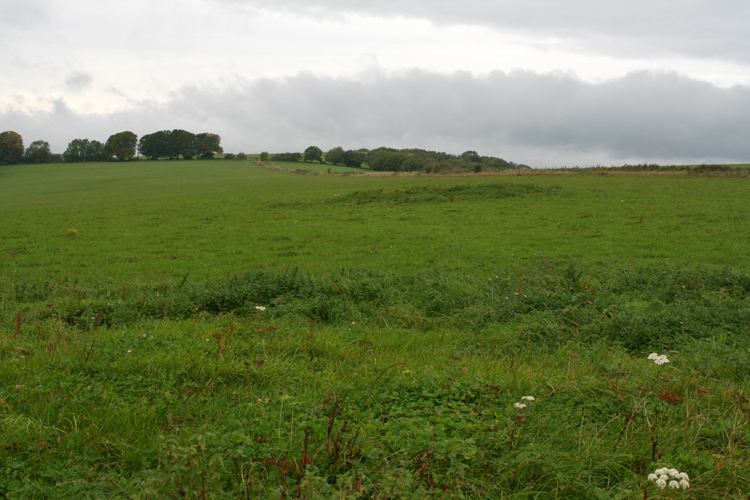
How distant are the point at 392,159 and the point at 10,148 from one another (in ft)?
249

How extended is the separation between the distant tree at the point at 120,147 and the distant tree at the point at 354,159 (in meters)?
48.4

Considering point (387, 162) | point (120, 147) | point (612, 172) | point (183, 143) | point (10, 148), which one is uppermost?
point (183, 143)

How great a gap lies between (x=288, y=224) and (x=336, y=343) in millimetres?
17033

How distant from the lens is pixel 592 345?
6.37 m

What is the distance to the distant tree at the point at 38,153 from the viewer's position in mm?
93312

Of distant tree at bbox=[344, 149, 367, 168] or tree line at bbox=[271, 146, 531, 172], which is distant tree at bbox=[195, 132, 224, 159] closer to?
tree line at bbox=[271, 146, 531, 172]


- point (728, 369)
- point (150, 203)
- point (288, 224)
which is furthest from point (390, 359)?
point (150, 203)

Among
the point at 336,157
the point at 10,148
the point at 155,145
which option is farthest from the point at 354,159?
the point at 10,148

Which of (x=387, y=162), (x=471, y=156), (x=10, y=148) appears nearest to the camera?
(x=10, y=148)

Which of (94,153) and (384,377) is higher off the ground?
(94,153)

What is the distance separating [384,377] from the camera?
4605mm

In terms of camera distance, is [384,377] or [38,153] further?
[38,153]

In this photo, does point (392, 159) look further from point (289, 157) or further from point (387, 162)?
point (289, 157)

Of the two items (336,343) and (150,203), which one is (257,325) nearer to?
(336,343)
